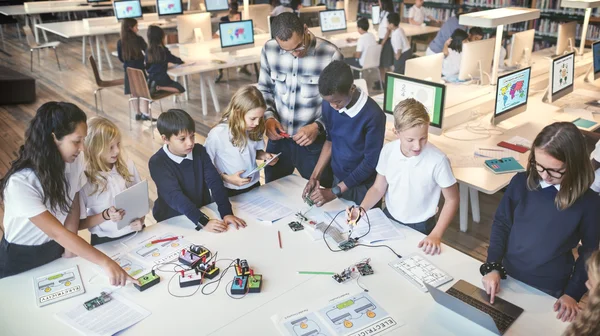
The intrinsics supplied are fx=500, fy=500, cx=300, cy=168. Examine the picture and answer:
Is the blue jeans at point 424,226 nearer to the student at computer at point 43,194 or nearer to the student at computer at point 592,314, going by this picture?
the student at computer at point 592,314

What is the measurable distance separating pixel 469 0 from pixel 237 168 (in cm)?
760

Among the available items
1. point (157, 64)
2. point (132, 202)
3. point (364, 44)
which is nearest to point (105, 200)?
point (132, 202)

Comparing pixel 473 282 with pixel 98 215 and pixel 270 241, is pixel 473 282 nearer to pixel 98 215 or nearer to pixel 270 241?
pixel 270 241

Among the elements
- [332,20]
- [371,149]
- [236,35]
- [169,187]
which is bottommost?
[169,187]

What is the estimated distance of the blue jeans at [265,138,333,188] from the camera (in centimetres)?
314

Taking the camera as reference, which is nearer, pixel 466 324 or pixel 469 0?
pixel 466 324

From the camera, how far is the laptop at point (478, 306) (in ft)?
5.72

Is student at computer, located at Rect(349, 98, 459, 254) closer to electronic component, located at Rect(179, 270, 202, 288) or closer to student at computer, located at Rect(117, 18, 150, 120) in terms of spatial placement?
electronic component, located at Rect(179, 270, 202, 288)

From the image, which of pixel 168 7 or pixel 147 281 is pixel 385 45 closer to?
pixel 168 7

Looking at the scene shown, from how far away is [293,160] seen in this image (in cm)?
320

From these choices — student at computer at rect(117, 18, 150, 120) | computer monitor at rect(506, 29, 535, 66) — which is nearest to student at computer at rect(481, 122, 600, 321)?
computer monitor at rect(506, 29, 535, 66)

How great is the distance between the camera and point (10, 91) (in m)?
6.82

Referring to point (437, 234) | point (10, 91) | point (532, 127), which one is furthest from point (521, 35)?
point (10, 91)

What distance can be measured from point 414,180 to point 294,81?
1.09 meters
